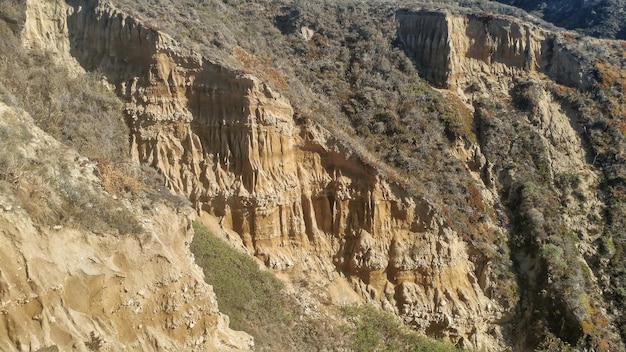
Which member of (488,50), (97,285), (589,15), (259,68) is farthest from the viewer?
(589,15)

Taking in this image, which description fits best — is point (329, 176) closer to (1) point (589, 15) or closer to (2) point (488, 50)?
(2) point (488, 50)

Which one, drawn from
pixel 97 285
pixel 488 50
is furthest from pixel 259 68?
pixel 488 50

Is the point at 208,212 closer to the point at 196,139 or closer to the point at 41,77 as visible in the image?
the point at 196,139

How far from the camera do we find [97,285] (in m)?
10.6

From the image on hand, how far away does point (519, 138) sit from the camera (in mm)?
29000

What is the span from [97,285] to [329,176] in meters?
13.1

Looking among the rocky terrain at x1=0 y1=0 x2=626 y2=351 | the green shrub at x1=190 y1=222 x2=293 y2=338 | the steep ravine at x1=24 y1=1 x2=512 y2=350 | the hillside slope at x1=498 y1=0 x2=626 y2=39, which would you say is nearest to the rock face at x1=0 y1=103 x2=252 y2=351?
the rocky terrain at x1=0 y1=0 x2=626 y2=351

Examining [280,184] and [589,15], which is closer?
[280,184]

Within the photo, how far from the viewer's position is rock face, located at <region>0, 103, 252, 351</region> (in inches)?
359

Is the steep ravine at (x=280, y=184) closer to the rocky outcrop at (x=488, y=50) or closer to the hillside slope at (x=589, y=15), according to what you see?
the rocky outcrop at (x=488, y=50)

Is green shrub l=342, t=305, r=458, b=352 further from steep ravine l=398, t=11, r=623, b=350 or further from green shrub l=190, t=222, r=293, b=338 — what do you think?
steep ravine l=398, t=11, r=623, b=350

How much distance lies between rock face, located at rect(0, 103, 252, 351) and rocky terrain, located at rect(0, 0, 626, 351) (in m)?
0.04

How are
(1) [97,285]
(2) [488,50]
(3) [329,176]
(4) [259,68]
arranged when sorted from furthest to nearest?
(2) [488,50] → (4) [259,68] → (3) [329,176] → (1) [97,285]

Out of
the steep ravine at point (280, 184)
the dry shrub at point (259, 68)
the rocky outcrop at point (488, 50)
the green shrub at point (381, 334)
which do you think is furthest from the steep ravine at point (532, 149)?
the dry shrub at point (259, 68)
